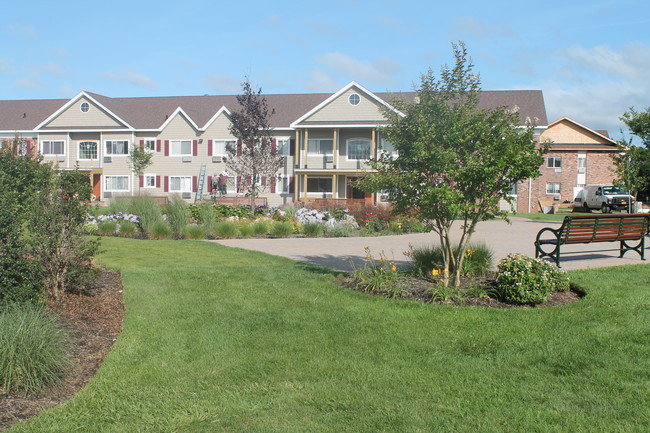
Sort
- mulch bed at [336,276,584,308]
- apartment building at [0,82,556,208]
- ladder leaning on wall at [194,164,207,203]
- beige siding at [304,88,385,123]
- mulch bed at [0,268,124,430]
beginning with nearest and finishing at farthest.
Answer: mulch bed at [0,268,124,430], mulch bed at [336,276,584,308], beige siding at [304,88,385,123], apartment building at [0,82,556,208], ladder leaning on wall at [194,164,207,203]

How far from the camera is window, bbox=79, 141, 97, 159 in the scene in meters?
44.9

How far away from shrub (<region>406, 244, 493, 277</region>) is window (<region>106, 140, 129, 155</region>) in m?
38.2

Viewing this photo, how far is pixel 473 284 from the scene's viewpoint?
8.39 m

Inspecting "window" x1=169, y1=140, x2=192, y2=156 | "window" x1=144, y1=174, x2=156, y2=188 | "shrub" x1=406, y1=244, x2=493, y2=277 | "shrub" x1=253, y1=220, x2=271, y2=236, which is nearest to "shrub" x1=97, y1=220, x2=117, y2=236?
"shrub" x1=253, y1=220, x2=271, y2=236

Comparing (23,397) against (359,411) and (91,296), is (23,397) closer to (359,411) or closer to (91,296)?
(359,411)

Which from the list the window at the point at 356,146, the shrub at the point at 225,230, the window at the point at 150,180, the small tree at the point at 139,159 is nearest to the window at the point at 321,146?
the window at the point at 356,146

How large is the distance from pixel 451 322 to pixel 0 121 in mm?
49253

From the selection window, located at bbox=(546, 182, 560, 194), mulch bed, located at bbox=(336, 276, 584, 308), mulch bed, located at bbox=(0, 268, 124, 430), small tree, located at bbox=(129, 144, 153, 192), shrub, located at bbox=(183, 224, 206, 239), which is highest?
small tree, located at bbox=(129, 144, 153, 192)

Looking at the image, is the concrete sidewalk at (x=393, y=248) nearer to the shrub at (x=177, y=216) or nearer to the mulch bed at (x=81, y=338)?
the shrub at (x=177, y=216)

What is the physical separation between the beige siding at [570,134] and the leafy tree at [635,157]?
10.6 metres

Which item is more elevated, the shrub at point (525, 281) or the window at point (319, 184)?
the window at point (319, 184)

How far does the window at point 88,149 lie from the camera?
1768 inches

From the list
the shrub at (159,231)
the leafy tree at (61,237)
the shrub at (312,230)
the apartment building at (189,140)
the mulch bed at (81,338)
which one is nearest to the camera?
the mulch bed at (81,338)

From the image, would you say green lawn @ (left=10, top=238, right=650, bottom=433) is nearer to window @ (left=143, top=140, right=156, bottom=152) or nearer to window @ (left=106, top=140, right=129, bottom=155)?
window @ (left=143, top=140, right=156, bottom=152)
